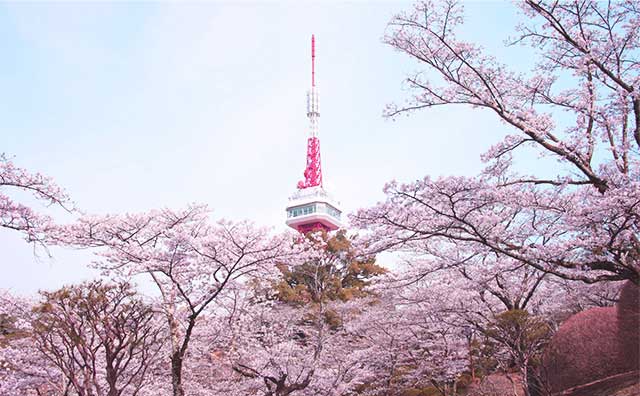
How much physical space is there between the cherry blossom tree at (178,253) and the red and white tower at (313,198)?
127ft

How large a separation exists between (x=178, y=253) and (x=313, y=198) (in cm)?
4048

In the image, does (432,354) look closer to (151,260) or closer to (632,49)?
(151,260)

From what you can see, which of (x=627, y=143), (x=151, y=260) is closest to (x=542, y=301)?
(x=627, y=143)

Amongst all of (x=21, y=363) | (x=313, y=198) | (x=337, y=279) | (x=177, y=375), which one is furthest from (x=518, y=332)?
(x=313, y=198)

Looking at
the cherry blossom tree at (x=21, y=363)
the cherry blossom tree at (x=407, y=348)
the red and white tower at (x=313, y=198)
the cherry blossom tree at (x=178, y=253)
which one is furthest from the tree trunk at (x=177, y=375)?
the red and white tower at (x=313, y=198)

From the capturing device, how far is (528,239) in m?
8.57

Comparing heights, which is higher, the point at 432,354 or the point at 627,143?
the point at 627,143

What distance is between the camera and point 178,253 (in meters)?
9.92

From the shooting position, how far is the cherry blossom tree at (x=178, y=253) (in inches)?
388

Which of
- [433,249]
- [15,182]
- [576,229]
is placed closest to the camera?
[15,182]

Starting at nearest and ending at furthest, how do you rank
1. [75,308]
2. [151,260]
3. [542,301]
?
[75,308] → [151,260] → [542,301]

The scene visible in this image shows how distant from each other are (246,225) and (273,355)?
4874 millimetres

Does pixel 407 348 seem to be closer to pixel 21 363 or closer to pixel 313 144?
pixel 21 363

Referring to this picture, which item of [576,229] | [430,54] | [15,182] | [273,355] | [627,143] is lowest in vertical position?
[273,355]
